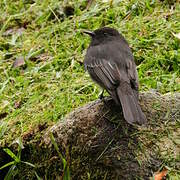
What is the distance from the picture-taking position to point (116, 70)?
4844 mm

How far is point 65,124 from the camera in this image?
190 inches

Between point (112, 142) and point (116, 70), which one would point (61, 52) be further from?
point (112, 142)

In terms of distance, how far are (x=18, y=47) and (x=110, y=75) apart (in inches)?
129

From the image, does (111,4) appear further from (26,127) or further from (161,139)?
(161,139)

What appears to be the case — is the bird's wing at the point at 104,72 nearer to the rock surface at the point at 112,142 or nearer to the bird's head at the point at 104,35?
the rock surface at the point at 112,142

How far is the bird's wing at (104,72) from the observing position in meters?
4.69

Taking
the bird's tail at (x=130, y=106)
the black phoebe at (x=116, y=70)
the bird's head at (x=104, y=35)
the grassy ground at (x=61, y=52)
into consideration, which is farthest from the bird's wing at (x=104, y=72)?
the grassy ground at (x=61, y=52)

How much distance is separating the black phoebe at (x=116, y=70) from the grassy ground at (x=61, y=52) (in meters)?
0.71

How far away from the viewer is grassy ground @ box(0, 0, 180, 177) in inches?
234

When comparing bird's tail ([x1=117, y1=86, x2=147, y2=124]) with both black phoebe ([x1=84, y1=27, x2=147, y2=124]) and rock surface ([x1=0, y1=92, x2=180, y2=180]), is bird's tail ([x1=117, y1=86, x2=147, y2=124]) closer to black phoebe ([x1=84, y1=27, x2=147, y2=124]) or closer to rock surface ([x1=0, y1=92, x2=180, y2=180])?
black phoebe ([x1=84, y1=27, x2=147, y2=124])

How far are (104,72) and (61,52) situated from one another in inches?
93.2

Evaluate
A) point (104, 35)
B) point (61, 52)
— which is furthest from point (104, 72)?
point (61, 52)

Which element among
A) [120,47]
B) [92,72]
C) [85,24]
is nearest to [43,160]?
[92,72]

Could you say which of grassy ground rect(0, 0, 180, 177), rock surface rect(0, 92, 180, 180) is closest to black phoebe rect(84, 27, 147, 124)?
rock surface rect(0, 92, 180, 180)
